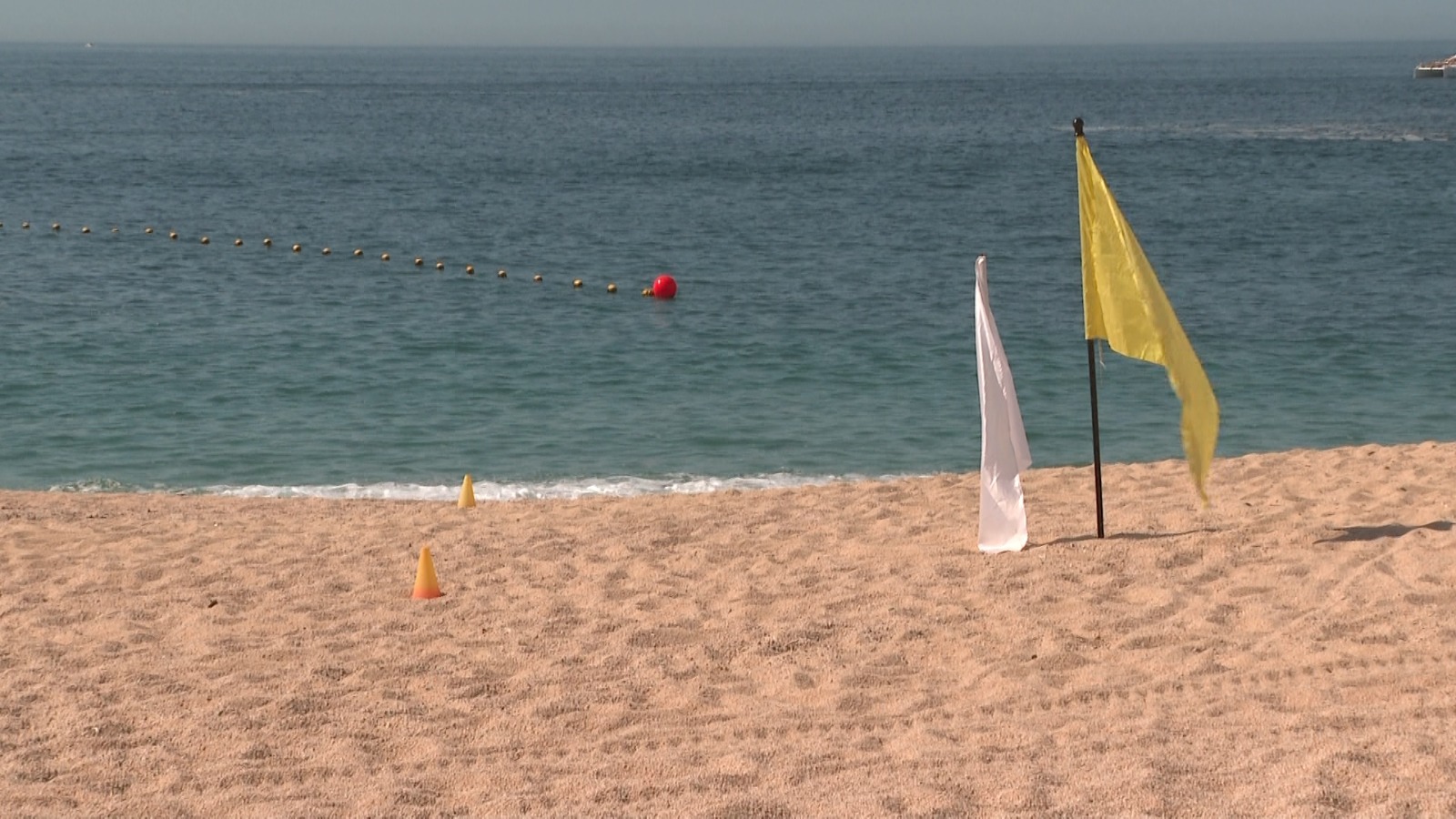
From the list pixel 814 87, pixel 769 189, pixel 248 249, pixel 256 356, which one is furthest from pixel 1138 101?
pixel 256 356

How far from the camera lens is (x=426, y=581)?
377 inches

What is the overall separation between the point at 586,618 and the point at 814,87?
109338 mm

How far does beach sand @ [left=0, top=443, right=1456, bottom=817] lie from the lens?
6.41 m

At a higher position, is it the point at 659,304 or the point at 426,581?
the point at 426,581

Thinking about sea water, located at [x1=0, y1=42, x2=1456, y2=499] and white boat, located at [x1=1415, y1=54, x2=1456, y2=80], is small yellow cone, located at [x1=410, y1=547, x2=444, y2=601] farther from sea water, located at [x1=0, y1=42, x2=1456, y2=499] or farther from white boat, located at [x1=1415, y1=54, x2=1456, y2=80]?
white boat, located at [x1=1415, y1=54, x2=1456, y2=80]

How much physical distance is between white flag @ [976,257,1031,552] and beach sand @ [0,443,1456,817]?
0.20m

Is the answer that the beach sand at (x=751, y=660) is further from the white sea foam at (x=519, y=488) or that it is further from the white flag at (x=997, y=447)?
the white sea foam at (x=519, y=488)

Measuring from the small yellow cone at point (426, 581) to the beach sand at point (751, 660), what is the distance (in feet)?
0.32

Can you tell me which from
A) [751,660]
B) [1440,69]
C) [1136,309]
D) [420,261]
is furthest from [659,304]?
[1440,69]

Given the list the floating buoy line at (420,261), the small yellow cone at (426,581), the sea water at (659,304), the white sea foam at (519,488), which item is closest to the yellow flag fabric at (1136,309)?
the small yellow cone at (426,581)

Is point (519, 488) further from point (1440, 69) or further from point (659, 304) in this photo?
point (1440, 69)

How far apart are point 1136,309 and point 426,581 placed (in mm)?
4697

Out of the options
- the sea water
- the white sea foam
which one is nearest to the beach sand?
the white sea foam

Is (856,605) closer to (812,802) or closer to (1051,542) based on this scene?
(1051,542)
